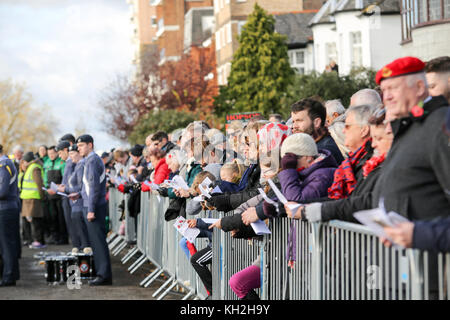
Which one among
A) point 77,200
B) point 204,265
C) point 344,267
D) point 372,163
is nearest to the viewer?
point 344,267

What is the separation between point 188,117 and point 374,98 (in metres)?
40.8

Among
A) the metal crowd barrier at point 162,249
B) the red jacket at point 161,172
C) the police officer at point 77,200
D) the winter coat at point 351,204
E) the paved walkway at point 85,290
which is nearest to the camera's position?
the winter coat at point 351,204

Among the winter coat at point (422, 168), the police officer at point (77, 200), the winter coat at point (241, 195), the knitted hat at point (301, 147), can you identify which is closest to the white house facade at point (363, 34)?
the police officer at point (77, 200)

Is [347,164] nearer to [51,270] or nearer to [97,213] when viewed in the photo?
[97,213]

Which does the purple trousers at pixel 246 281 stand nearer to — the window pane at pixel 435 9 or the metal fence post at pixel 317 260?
the metal fence post at pixel 317 260

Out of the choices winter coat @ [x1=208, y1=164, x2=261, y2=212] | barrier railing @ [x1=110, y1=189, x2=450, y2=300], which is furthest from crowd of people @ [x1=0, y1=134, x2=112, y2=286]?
winter coat @ [x1=208, y1=164, x2=261, y2=212]

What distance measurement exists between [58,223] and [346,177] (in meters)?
16.0

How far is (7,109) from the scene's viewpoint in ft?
293

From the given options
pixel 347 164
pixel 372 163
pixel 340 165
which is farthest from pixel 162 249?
pixel 372 163

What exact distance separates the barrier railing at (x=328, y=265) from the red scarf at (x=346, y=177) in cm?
33

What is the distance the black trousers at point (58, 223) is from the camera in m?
20.9

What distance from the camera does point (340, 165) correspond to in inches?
245

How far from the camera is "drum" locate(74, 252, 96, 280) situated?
13539mm

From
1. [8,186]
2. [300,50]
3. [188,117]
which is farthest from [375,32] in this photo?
[8,186]
